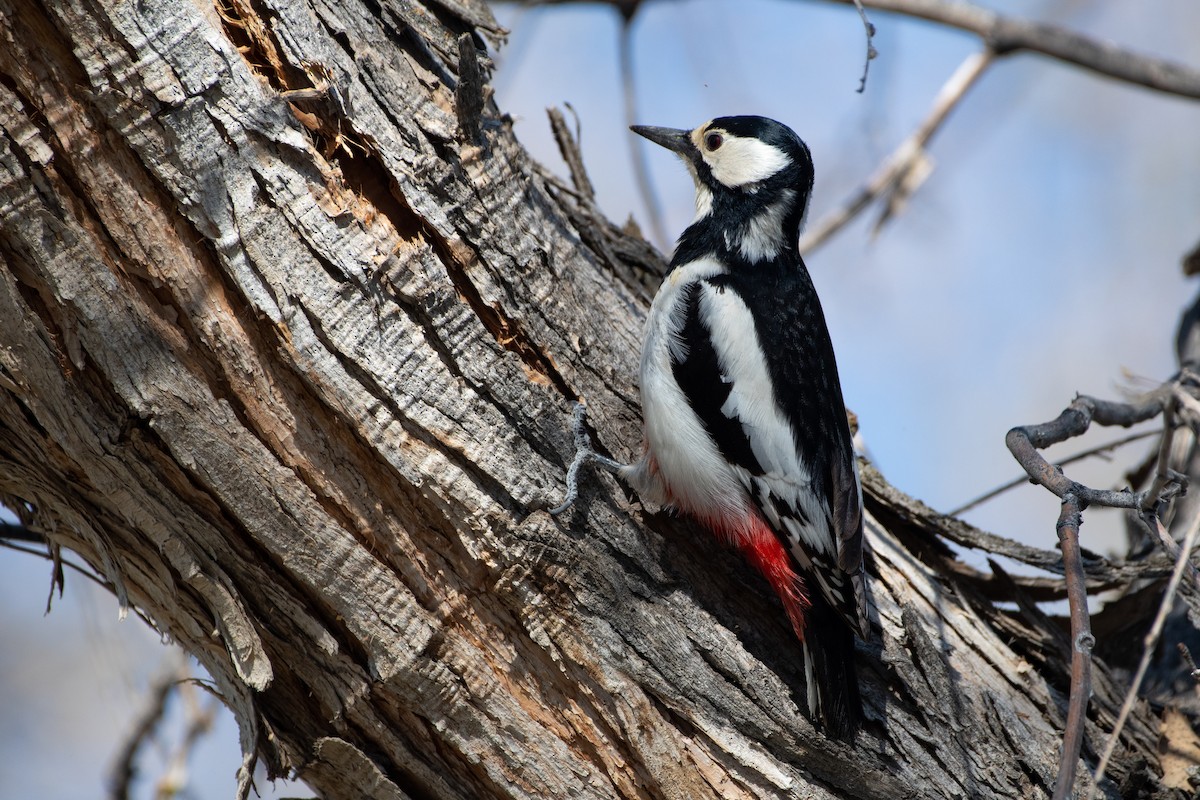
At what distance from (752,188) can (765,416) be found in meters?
0.97

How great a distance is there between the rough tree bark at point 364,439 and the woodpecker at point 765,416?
0.11m

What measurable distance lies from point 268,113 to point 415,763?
60.2 inches

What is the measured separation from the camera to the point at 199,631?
7.43 ft

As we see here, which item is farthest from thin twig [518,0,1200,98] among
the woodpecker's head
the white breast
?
the white breast

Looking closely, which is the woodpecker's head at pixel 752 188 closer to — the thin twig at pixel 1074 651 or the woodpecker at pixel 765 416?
the woodpecker at pixel 765 416

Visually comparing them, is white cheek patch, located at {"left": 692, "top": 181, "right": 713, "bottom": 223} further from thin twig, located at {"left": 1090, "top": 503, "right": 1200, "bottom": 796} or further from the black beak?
thin twig, located at {"left": 1090, "top": 503, "right": 1200, "bottom": 796}

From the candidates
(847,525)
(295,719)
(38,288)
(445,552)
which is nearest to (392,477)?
(445,552)

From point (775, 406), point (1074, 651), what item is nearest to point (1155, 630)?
point (1074, 651)

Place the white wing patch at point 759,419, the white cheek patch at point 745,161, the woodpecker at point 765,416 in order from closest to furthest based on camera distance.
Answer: the woodpecker at point 765,416
the white wing patch at point 759,419
the white cheek patch at point 745,161

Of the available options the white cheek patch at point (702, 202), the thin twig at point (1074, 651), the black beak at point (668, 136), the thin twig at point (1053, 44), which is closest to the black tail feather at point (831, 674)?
the thin twig at point (1074, 651)

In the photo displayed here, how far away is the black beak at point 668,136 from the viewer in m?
3.77

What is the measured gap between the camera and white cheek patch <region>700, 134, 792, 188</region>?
349 cm

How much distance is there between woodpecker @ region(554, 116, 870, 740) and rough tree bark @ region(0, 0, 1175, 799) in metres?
0.11

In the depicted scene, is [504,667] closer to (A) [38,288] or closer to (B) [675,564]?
(B) [675,564]
